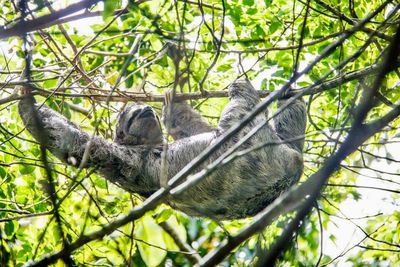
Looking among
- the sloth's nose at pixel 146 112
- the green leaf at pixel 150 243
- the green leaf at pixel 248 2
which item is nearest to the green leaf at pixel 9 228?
the green leaf at pixel 150 243

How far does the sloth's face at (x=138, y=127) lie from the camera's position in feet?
24.4

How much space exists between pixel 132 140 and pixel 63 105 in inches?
50.6

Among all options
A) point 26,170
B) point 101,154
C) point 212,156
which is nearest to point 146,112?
point 101,154

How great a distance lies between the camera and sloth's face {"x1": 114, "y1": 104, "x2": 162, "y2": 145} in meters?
7.43

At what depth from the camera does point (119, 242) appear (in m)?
6.09

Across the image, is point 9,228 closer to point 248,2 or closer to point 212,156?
point 212,156

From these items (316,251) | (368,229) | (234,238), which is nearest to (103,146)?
(316,251)

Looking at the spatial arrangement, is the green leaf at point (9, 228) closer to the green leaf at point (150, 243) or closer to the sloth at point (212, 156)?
the sloth at point (212, 156)

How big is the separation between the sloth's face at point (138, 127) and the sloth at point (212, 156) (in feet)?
0.04

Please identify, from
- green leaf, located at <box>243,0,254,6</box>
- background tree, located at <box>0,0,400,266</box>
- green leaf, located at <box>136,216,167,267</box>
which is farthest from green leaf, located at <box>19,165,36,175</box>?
green leaf, located at <box>243,0,254,6</box>

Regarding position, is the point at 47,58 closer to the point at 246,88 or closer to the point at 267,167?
the point at 246,88

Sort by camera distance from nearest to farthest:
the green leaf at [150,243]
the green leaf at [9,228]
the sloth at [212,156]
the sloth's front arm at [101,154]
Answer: the green leaf at [150,243] → the green leaf at [9,228] → the sloth at [212,156] → the sloth's front arm at [101,154]

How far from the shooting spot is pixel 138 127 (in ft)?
24.6

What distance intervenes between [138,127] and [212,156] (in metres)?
1.30
